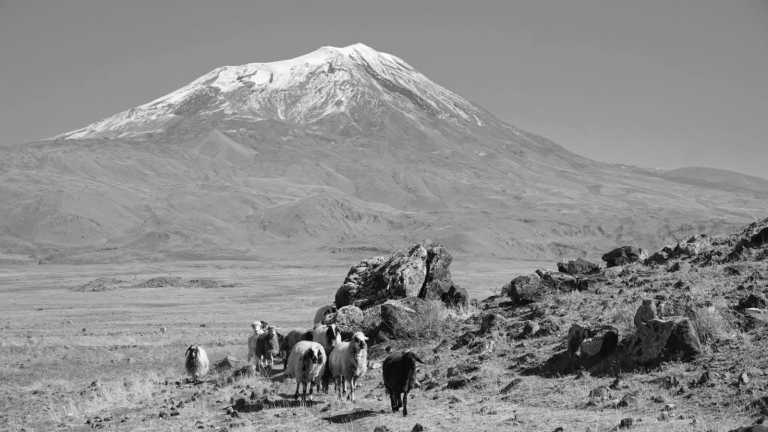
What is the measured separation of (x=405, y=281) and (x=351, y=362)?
1163cm

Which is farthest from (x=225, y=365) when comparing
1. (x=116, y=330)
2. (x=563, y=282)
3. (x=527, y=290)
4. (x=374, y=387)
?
(x=116, y=330)

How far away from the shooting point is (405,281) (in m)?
28.2

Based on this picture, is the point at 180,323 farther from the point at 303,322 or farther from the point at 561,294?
the point at 561,294

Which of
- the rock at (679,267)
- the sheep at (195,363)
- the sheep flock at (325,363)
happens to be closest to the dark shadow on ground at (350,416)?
the sheep flock at (325,363)

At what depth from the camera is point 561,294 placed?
25312mm

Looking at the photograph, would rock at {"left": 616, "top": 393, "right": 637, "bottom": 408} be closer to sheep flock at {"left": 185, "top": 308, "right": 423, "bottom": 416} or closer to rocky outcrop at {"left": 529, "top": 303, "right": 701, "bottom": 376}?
rocky outcrop at {"left": 529, "top": 303, "right": 701, "bottom": 376}

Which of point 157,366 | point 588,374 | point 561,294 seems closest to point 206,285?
point 157,366

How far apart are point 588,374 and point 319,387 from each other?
22.5 ft

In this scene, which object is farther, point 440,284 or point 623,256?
point 623,256

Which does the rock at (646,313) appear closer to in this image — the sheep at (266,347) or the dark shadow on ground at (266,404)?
the dark shadow on ground at (266,404)

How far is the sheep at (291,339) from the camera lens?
22627 millimetres

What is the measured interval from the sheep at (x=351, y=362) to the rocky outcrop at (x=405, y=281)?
10714mm

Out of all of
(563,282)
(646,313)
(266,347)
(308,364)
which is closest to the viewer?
(646,313)

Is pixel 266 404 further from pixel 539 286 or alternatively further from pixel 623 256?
pixel 623 256
